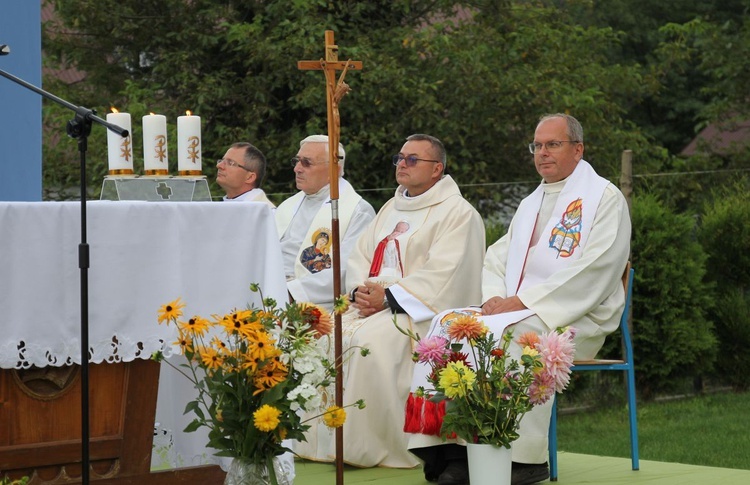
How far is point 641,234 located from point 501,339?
3.45 metres

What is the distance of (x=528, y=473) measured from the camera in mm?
4961

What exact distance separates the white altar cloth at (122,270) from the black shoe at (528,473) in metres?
1.42

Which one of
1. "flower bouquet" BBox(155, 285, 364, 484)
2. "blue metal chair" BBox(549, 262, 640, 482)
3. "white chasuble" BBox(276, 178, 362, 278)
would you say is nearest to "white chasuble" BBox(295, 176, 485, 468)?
"white chasuble" BBox(276, 178, 362, 278)

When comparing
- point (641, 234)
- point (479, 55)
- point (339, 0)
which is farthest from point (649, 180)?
point (339, 0)

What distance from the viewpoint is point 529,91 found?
10.3 meters

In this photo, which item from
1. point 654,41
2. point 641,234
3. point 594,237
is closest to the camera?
point 594,237

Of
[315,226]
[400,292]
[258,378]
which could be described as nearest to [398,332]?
[400,292]

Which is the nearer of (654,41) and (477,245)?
(477,245)

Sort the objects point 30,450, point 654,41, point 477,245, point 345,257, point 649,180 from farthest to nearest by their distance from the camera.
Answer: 1. point 654,41
2. point 649,180
3. point 345,257
4. point 477,245
5. point 30,450

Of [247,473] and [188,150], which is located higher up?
[188,150]

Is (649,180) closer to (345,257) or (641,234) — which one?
(641,234)

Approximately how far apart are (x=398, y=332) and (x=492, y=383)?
1210 mm

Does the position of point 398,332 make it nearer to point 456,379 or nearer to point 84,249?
point 456,379

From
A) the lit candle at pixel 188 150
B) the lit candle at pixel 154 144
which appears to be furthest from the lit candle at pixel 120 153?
the lit candle at pixel 188 150
